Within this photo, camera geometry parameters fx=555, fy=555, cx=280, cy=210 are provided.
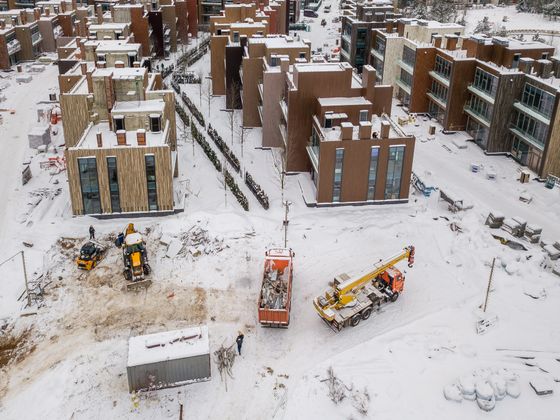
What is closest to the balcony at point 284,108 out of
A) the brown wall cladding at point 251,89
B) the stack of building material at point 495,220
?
the brown wall cladding at point 251,89

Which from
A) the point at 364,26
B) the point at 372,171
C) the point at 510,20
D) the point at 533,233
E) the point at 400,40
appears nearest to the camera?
the point at 533,233

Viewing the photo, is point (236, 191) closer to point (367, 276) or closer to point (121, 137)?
point (121, 137)

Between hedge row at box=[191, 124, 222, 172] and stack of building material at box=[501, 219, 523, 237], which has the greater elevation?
hedge row at box=[191, 124, 222, 172]

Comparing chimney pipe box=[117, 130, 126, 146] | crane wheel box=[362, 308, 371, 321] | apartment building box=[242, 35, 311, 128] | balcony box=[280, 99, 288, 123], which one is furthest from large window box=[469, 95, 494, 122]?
chimney pipe box=[117, 130, 126, 146]

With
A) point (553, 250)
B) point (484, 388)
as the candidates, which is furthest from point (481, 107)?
point (484, 388)

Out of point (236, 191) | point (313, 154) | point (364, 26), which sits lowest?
point (236, 191)

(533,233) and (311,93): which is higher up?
(311,93)

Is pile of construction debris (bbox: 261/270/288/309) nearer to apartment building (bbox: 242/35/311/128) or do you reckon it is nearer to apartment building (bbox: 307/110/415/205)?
apartment building (bbox: 307/110/415/205)
